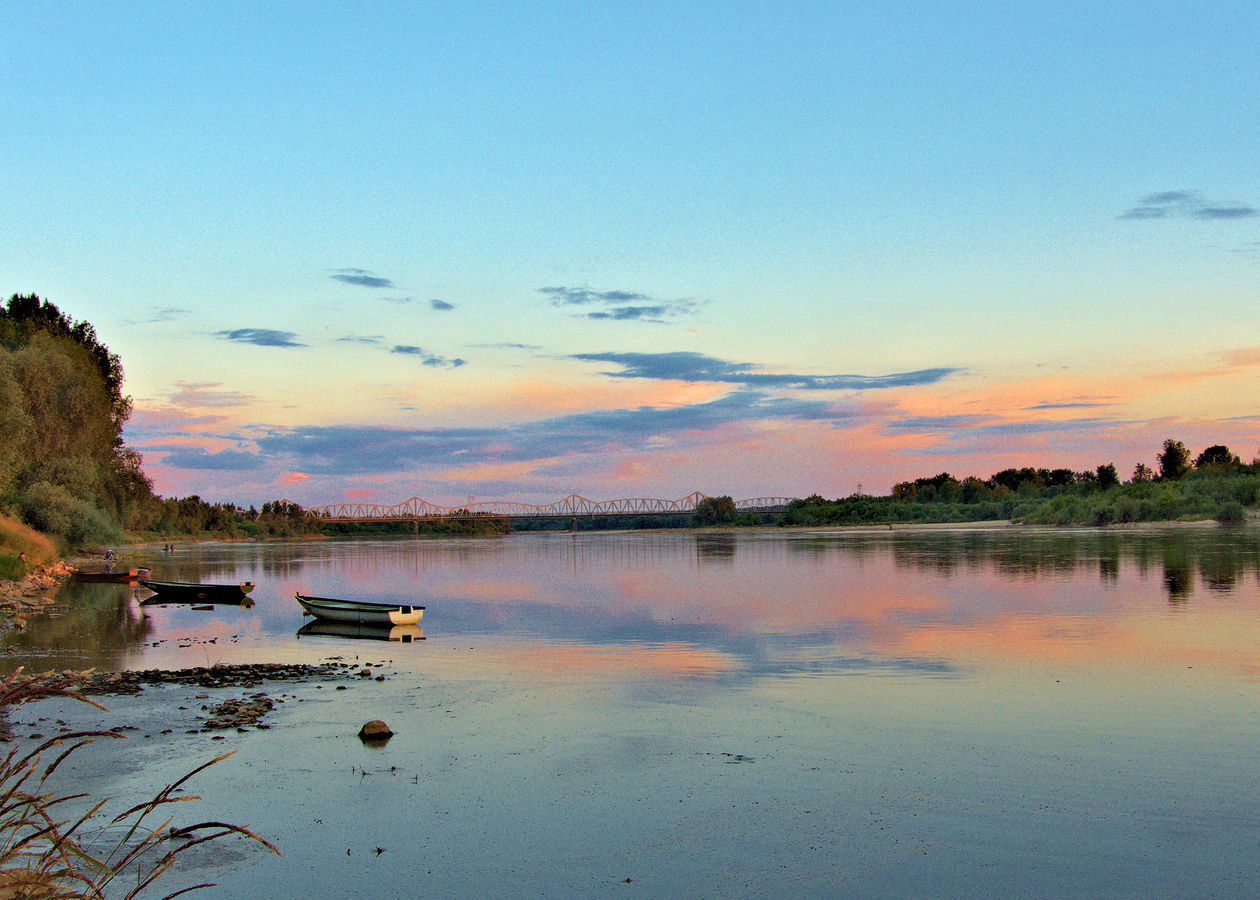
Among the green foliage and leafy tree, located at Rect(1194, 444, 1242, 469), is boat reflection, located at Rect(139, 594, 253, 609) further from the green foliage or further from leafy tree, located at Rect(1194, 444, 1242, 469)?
leafy tree, located at Rect(1194, 444, 1242, 469)

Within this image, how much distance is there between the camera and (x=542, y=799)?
13.3 metres

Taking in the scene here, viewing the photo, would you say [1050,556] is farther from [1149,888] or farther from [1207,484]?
[1207,484]

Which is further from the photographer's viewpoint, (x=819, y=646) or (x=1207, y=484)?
(x=1207, y=484)

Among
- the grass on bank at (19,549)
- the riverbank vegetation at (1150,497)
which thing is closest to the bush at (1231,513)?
the riverbank vegetation at (1150,497)

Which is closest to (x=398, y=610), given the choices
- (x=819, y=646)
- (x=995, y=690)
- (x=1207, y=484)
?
Result: (x=819, y=646)

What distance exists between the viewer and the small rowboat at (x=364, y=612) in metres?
34.9

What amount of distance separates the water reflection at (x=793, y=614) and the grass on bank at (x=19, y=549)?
2776 mm

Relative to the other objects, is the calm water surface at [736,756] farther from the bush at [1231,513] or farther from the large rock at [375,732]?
the bush at [1231,513]

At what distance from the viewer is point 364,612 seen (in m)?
35.6

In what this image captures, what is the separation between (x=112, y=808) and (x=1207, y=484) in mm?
138393

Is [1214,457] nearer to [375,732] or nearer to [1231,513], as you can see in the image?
[1231,513]

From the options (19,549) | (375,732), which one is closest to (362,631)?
(375,732)

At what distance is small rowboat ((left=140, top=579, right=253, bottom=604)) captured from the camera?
47.8 metres

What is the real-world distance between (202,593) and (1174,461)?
524ft
